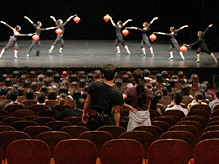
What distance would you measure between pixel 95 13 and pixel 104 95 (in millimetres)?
15787

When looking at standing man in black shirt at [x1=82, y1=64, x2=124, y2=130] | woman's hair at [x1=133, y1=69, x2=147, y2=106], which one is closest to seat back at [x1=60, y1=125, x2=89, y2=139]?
standing man in black shirt at [x1=82, y1=64, x2=124, y2=130]

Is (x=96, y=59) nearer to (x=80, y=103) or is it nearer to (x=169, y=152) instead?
(x=80, y=103)

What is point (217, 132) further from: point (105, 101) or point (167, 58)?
point (167, 58)

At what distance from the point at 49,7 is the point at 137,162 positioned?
16596 millimetres

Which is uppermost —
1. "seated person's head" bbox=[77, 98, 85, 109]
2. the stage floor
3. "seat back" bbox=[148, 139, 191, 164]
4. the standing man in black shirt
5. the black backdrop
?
the black backdrop

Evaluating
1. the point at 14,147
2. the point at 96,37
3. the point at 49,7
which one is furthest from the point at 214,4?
the point at 14,147

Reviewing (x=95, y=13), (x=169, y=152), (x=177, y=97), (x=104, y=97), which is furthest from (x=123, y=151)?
(x=95, y=13)

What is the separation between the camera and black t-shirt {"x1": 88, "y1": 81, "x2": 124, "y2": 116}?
155 inches

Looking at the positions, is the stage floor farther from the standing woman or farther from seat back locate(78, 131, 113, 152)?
seat back locate(78, 131, 113, 152)

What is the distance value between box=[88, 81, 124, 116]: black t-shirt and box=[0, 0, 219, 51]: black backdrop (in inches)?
596

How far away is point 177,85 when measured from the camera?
8859 millimetres

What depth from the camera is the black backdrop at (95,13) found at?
18750 mm

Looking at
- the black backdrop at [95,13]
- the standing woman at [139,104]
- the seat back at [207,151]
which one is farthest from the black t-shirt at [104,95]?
the black backdrop at [95,13]

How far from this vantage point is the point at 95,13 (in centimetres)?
1922
